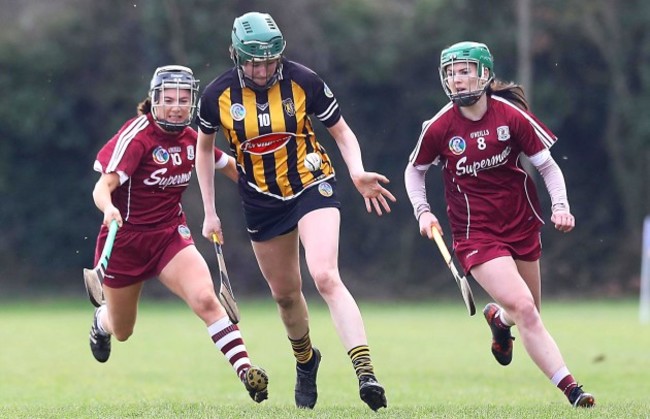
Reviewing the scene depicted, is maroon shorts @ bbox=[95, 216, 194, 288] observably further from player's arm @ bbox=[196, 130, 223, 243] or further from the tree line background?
the tree line background

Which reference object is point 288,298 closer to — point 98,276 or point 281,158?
point 281,158

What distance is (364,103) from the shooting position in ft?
96.2

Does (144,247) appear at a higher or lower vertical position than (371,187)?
lower

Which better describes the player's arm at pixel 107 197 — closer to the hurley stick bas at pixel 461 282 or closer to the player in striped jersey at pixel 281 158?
the player in striped jersey at pixel 281 158

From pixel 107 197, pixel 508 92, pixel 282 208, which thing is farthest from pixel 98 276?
pixel 508 92

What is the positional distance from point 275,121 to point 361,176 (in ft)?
2.24

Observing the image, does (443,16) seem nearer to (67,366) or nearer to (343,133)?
(67,366)

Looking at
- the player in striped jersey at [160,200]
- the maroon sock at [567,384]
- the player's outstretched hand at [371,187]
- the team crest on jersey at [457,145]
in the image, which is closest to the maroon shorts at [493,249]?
the team crest on jersey at [457,145]

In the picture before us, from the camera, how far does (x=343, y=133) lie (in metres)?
7.76

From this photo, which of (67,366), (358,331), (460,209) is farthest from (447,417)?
(67,366)

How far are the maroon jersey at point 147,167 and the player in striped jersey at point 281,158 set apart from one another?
0.82 feet

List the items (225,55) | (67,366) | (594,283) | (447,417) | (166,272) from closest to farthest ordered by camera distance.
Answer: (447,417)
(166,272)
(67,366)
(225,55)
(594,283)

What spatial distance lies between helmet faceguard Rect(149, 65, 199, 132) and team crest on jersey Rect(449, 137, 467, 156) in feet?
5.43

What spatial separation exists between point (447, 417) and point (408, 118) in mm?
22594
